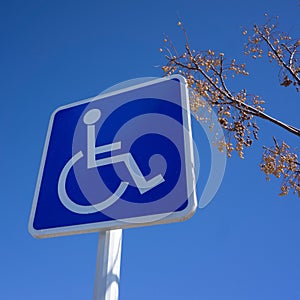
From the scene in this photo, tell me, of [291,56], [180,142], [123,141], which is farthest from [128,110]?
[291,56]

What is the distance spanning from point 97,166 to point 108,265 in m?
0.25

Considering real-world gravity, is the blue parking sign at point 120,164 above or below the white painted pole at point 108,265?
above

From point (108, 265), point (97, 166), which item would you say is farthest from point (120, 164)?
point (108, 265)

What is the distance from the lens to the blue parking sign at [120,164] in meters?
0.73

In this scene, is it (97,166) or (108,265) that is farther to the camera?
(97,166)

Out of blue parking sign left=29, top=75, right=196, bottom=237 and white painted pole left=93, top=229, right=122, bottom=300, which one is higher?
blue parking sign left=29, top=75, right=196, bottom=237

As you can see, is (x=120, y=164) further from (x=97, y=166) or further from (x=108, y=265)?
(x=108, y=265)

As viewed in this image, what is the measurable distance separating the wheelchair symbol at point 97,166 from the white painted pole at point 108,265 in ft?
0.24

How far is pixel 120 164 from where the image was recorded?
81 centimetres

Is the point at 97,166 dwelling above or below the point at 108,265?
above

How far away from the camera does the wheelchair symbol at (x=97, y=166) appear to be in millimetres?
763

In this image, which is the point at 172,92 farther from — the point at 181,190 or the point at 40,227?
the point at 40,227

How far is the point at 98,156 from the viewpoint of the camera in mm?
862

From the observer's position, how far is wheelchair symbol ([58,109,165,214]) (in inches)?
30.0
